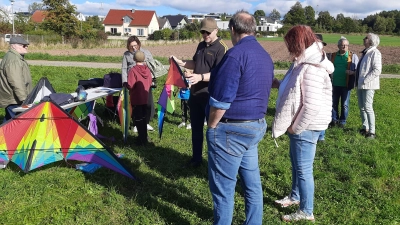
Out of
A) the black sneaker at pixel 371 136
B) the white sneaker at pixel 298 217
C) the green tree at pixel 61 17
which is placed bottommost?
the white sneaker at pixel 298 217

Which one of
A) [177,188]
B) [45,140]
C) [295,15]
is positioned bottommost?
[177,188]

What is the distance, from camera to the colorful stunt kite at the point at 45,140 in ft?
13.3

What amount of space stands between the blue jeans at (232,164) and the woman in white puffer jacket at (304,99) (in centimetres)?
41

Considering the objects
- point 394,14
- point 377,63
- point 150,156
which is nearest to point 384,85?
point 377,63

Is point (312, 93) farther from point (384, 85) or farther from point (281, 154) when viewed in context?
point (384, 85)

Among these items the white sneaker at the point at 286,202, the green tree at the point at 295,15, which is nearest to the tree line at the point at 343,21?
the green tree at the point at 295,15

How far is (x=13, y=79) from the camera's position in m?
4.94

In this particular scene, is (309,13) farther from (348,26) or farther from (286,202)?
(286,202)

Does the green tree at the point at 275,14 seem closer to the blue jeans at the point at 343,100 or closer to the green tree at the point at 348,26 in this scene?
the green tree at the point at 348,26

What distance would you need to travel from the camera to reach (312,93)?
110 inches

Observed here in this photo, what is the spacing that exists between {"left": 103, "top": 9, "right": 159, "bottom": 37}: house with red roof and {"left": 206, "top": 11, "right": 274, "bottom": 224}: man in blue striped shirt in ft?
240

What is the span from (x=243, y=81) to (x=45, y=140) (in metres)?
2.96

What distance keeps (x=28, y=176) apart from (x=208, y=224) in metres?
2.48

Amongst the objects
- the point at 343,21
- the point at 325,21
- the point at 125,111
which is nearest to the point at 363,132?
the point at 125,111
